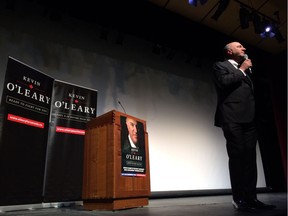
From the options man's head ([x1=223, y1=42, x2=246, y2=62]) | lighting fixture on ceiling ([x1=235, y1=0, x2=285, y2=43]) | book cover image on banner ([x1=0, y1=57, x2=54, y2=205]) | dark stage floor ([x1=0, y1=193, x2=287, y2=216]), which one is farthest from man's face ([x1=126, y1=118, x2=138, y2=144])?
lighting fixture on ceiling ([x1=235, y1=0, x2=285, y2=43])

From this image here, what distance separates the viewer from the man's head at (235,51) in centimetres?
202

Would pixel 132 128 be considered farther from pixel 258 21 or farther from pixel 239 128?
pixel 258 21

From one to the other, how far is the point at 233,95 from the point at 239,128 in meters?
0.25

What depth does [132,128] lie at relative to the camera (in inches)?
89.1

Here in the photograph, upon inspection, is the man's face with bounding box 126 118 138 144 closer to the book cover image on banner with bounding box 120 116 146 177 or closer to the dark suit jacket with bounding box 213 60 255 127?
the book cover image on banner with bounding box 120 116 146 177

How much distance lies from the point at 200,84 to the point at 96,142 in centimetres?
326

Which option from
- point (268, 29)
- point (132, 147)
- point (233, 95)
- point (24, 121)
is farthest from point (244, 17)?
point (24, 121)

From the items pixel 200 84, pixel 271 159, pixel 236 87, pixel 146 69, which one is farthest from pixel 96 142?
pixel 271 159

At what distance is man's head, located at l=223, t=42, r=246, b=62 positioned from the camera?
6.63 feet

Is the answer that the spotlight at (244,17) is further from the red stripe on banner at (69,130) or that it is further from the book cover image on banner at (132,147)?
the red stripe on banner at (69,130)

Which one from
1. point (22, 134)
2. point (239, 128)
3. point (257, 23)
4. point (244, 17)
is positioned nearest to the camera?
point (239, 128)

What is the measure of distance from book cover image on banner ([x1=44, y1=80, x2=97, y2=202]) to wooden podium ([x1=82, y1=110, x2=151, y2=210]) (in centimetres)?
71

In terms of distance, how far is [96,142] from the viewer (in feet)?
7.22

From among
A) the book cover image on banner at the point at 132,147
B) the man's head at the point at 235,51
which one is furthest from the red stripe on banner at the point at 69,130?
the man's head at the point at 235,51
